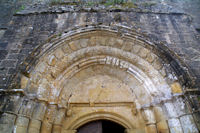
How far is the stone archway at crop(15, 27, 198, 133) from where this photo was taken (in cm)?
322

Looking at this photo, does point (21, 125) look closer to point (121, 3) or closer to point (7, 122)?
point (7, 122)

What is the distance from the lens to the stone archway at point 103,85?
3.22 m

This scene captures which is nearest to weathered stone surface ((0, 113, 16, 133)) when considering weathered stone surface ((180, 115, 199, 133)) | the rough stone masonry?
the rough stone masonry

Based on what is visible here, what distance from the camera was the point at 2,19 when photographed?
478 cm

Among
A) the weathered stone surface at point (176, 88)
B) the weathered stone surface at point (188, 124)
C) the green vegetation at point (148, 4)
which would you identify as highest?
the green vegetation at point (148, 4)

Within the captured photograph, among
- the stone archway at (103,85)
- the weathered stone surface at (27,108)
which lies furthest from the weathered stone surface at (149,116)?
the weathered stone surface at (27,108)

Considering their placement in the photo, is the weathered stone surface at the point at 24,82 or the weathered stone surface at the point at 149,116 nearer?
the weathered stone surface at the point at 24,82

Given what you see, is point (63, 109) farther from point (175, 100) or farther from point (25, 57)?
point (175, 100)

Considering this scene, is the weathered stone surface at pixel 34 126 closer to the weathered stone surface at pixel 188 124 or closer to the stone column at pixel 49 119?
the stone column at pixel 49 119

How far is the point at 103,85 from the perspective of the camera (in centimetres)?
409

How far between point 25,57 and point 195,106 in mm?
3688

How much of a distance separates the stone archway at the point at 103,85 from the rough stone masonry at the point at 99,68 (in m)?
0.02

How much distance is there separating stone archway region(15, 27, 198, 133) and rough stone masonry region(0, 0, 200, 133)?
20mm

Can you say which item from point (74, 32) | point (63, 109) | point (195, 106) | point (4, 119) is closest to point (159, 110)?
point (195, 106)
